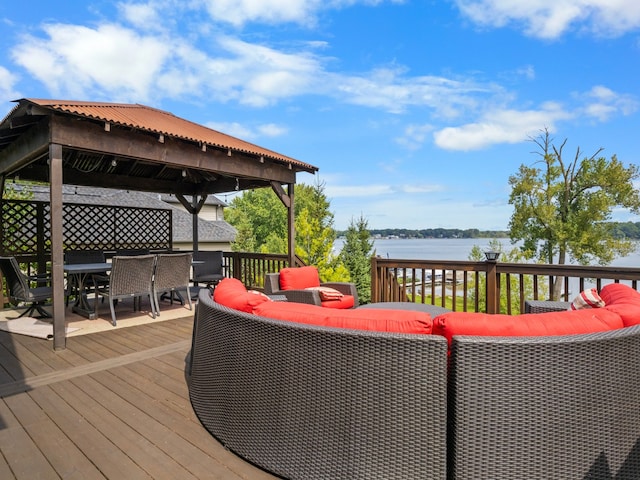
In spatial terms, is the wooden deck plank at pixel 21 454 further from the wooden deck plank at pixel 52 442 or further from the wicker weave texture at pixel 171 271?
the wicker weave texture at pixel 171 271

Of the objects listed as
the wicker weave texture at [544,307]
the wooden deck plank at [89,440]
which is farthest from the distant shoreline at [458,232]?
the wooden deck plank at [89,440]

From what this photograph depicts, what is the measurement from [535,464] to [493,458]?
168mm

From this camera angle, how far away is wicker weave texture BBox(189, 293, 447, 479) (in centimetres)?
143

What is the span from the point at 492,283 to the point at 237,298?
328 centimetres

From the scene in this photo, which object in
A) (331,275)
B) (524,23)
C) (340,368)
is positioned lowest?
(331,275)

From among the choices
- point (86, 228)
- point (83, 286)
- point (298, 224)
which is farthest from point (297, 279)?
point (298, 224)

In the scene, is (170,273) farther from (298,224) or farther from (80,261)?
(298,224)

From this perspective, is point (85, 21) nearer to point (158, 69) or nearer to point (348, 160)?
point (158, 69)

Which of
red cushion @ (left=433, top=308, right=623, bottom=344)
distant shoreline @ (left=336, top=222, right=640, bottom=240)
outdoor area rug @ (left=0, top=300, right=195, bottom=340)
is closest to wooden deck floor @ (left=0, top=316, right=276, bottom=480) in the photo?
outdoor area rug @ (left=0, top=300, right=195, bottom=340)

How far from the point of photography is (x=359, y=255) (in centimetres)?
1336

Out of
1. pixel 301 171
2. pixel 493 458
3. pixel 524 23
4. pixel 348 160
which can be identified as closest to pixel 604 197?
pixel 524 23

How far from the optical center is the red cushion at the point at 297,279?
4836mm

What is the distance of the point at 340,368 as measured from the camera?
1.55 m

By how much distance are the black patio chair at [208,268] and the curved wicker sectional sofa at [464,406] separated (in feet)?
18.8
